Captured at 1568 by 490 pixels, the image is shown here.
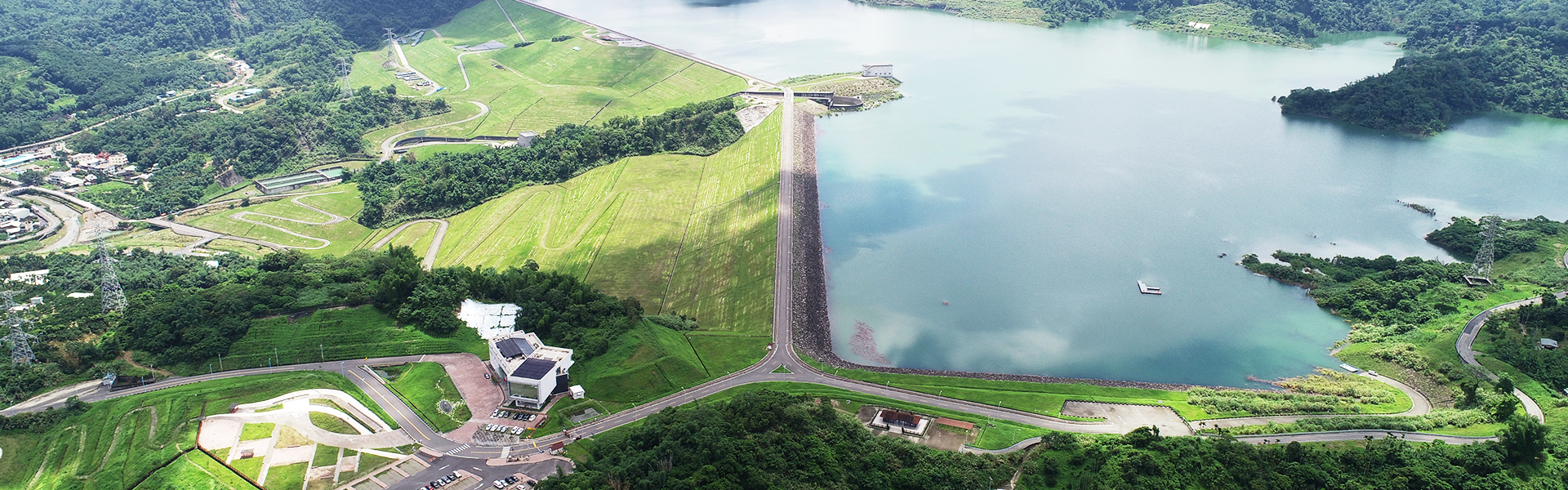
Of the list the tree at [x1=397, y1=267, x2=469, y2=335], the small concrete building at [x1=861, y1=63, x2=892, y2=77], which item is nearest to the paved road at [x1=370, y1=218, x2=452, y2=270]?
the tree at [x1=397, y1=267, x2=469, y2=335]

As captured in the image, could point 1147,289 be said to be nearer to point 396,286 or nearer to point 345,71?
point 396,286

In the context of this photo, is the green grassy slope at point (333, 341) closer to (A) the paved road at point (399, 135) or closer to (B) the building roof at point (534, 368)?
(B) the building roof at point (534, 368)

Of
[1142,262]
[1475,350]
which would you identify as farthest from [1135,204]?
[1475,350]

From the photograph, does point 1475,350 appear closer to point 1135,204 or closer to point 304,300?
point 1135,204

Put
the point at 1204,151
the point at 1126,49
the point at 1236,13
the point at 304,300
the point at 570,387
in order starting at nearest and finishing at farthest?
the point at 570,387 < the point at 304,300 < the point at 1204,151 < the point at 1126,49 < the point at 1236,13

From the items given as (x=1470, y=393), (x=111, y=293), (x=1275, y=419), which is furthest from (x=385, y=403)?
(x=1470, y=393)

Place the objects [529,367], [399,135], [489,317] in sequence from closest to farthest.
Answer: [529,367]
[489,317]
[399,135]
